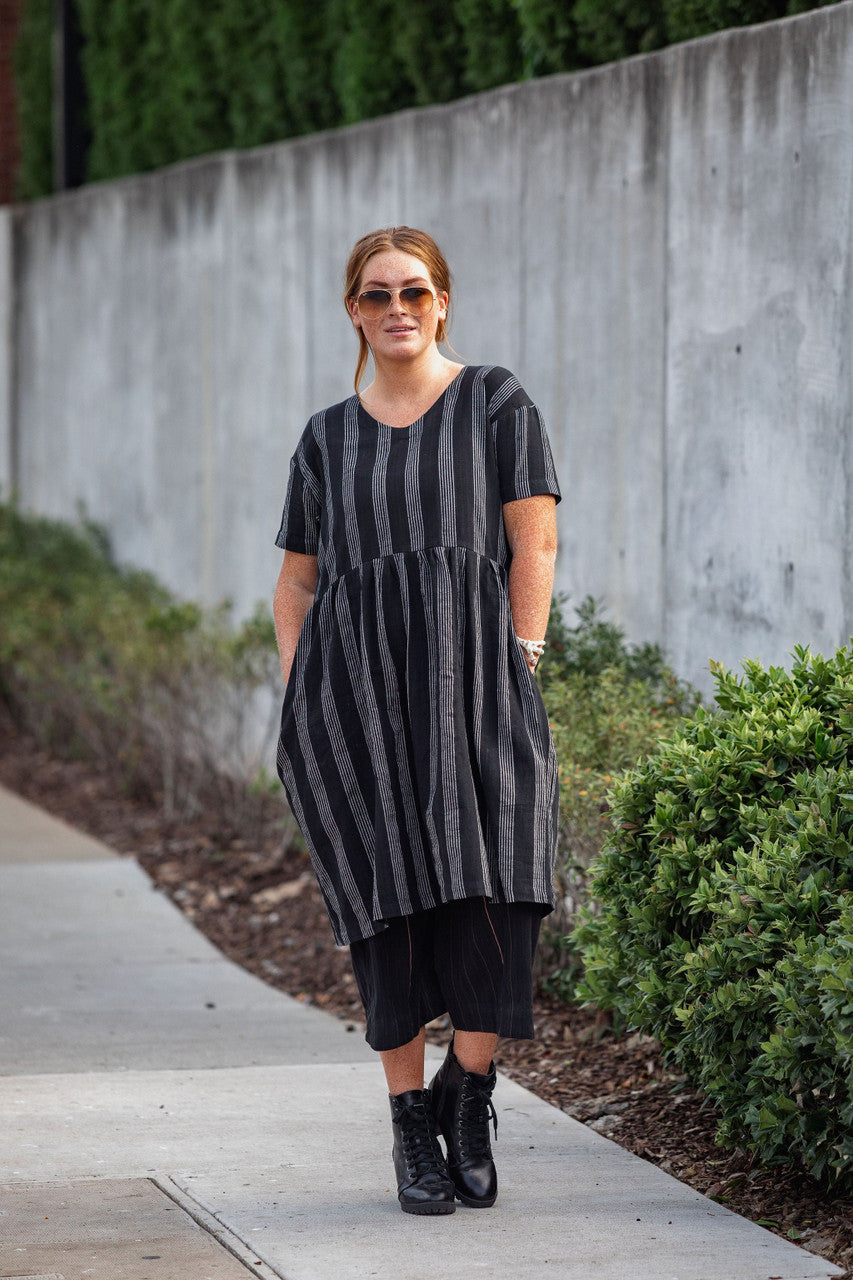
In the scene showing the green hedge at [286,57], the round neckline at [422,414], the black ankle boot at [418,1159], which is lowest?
the black ankle boot at [418,1159]

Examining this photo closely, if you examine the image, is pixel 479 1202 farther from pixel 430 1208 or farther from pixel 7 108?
pixel 7 108

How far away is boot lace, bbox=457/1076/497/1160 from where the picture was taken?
3.58 meters

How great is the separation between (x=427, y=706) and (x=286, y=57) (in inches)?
248

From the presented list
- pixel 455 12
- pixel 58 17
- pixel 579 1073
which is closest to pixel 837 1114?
pixel 579 1073

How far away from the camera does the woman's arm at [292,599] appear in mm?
3795

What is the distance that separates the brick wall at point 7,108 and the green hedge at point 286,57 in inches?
15.4

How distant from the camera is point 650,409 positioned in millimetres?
5617

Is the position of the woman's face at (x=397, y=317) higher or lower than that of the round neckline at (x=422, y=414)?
higher

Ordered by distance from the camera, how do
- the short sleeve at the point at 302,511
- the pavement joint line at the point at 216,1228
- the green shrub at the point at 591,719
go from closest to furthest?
the pavement joint line at the point at 216,1228 → the short sleeve at the point at 302,511 → the green shrub at the point at 591,719

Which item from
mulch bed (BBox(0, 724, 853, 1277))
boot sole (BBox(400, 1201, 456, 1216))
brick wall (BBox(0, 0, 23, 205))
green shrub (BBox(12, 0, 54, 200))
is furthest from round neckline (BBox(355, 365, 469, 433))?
brick wall (BBox(0, 0, 23, 205))

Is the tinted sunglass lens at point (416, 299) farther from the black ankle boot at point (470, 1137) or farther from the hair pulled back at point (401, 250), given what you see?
the black ankle boot at point (470, 1137)

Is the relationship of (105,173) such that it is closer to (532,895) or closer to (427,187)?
(427,187)

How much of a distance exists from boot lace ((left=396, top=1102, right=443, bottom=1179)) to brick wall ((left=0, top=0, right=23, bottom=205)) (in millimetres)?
11408

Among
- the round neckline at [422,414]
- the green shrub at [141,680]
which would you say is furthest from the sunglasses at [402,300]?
the green shrub at [141,680]
